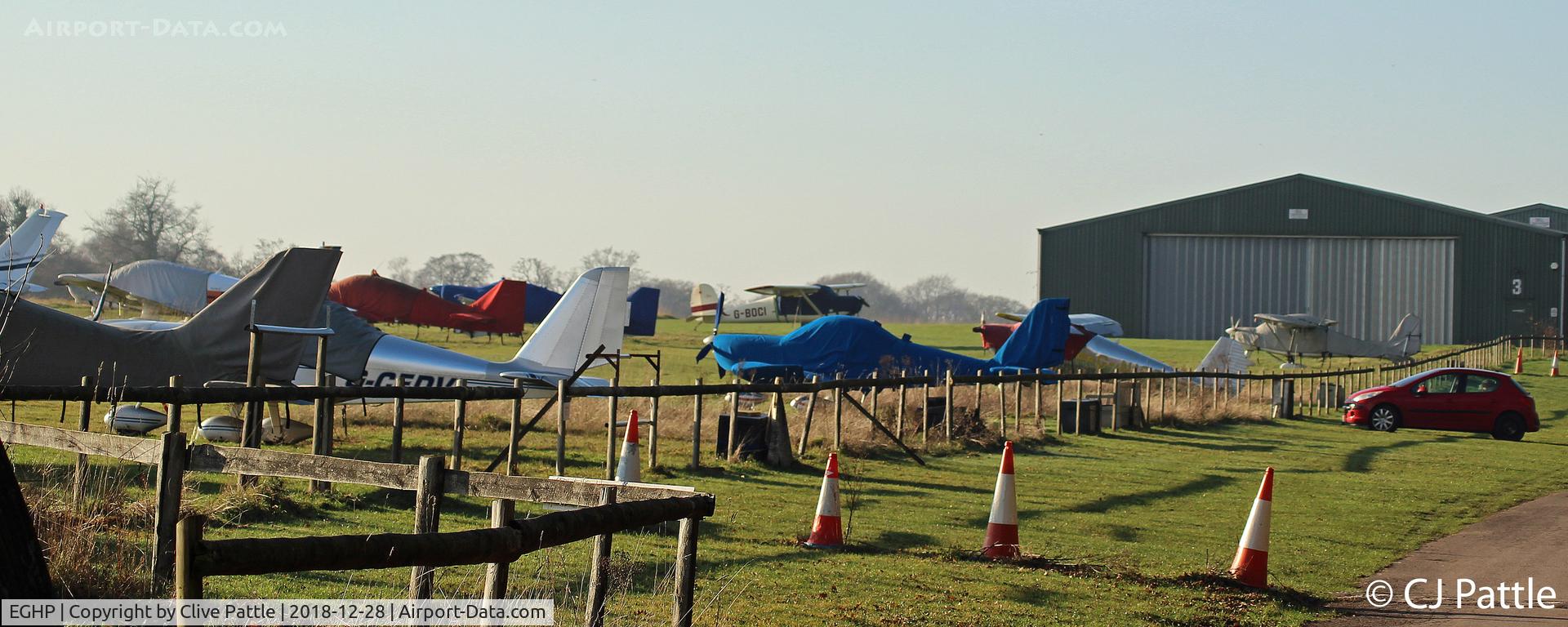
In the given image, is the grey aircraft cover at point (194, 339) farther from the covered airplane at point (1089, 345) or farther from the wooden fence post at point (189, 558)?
the covered airplane at point (1089, 345)

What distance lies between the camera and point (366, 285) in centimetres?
4734

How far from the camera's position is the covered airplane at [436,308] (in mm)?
46344

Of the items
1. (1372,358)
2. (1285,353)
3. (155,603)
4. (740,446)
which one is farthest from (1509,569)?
(1372,358)

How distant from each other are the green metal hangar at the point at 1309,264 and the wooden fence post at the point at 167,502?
6124 cm

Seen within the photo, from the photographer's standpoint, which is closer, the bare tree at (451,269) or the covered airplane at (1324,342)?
the covered airplane at (1324,342)

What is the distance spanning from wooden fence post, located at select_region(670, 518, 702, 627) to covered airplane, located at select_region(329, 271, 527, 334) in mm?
42507

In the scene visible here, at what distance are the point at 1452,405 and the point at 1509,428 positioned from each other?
1092mm

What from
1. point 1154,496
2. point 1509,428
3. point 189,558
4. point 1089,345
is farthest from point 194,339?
point 1089,345

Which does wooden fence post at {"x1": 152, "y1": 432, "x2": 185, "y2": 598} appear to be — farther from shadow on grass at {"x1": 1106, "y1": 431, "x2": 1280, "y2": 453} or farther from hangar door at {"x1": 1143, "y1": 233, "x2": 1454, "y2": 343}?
hangar door at {"x1": 1143, "y1": 233, "x2": 1454, "y2": 343}

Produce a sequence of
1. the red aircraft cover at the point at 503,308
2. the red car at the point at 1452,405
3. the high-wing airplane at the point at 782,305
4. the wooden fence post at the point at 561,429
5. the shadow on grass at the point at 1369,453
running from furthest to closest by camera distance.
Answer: the high-wing airplane at the point at 782,305, the red aircraft cover at the point at 503,308, the red car at the point at 1452,405, the shadow on grass at the point at 1369,453, the wooden fence post at the point at 561,429

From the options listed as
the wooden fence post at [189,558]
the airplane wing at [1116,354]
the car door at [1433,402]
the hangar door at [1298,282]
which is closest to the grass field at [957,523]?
the wooden fence post at [189,558]

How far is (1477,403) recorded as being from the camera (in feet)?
80.0

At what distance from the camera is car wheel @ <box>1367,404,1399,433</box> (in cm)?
2531

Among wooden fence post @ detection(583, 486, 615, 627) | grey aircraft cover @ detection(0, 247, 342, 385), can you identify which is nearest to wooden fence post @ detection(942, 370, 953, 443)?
grey aircraft cover @ detection(0, 247, 342, 385)
